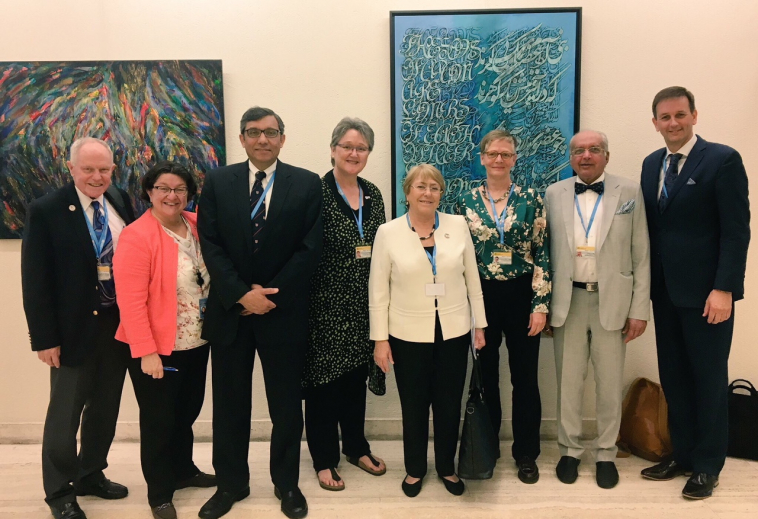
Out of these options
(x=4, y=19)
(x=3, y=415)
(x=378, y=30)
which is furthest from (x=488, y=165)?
(x=3, y=415)

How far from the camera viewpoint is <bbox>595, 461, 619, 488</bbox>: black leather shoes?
104 inches

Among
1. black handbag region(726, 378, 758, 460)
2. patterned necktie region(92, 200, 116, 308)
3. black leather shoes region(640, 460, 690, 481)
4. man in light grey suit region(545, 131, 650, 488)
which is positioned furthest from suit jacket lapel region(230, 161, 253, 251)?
black handbag region(726, 378, 758, 460)

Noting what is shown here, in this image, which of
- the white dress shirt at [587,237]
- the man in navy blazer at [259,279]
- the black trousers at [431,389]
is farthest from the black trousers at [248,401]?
the white dress shirt at [587,237]

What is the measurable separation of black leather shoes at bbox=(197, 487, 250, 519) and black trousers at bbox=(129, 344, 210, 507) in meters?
0.20

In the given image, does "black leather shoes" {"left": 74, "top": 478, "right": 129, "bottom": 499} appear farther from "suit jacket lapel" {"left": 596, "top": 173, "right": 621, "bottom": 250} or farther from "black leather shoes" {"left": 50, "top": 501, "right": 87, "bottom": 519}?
"suit jacket lapel" {"left": 596, "top": 173, "right": 621, "bottom": 250}

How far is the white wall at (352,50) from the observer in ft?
10.0

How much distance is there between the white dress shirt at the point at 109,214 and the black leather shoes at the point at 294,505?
1528 millimetres

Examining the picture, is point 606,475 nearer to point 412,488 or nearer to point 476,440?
point 476,440

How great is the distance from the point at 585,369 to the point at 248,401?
1857 mm

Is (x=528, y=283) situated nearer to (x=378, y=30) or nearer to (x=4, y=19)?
(x=378, y=30)

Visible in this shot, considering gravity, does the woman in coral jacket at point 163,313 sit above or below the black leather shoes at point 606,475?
above

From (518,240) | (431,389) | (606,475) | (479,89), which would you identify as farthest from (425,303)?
(479,89)

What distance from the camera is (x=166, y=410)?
7.63 feet

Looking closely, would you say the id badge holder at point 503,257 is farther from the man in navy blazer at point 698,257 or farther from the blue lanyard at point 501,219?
the man in navy blazer at point 698,257
